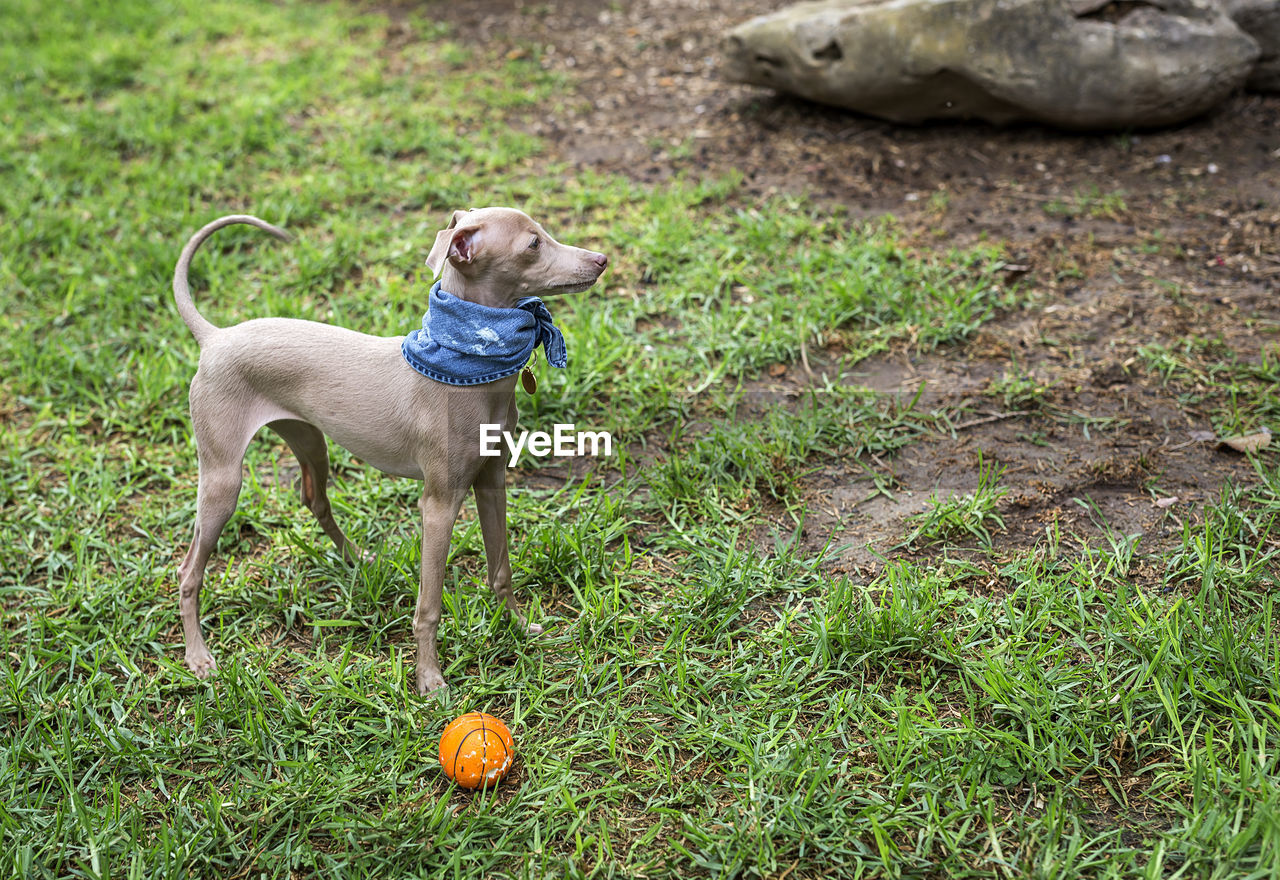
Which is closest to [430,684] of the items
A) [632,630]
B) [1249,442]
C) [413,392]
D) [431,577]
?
[431,577]

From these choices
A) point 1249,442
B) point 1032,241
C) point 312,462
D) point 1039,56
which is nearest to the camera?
point 312,462

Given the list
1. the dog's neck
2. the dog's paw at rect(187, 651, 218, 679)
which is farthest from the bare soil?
the dog's paw at rect(187, 651, 218, 679)

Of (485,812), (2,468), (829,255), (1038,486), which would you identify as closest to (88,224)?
(2,468)

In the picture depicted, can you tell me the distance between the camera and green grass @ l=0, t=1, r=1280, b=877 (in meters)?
2.48

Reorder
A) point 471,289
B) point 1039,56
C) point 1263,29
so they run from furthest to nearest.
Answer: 1. point 1263,29
2. point 1039,56
3. point 471,289

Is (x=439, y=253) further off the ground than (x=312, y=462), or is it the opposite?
(x=439, y=253)

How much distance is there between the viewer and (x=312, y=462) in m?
3.22

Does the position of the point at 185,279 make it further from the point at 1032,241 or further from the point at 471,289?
the point at 1032,241

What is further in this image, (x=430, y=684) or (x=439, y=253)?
(x=430, y=684)

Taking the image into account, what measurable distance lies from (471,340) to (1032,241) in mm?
3546

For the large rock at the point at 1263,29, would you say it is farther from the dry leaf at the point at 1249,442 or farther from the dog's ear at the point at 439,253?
the dog's ear at the point at 439,253

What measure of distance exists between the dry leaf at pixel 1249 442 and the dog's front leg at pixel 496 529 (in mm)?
2619

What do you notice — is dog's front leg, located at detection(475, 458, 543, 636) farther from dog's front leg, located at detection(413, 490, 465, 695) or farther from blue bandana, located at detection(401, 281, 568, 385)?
blue bandana, located at detection(401, 281, 568, 385)

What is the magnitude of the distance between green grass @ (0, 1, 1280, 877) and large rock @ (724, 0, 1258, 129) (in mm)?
1068
